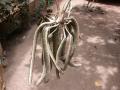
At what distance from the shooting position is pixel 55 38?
6.05 feet

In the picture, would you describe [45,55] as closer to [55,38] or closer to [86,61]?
[55,38]

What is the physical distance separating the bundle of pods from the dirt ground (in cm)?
231

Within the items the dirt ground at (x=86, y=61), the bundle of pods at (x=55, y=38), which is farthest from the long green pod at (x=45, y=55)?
the dirt ground at (x=86, y=61)

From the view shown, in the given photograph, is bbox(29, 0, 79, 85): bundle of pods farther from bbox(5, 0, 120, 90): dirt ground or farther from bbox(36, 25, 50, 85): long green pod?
bbox(5, 0, 120, 90): dirt ground

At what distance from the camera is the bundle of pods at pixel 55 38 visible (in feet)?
5.75

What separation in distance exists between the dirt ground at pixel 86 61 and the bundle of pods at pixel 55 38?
2310 mm

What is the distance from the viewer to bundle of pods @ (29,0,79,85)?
1.75 metres

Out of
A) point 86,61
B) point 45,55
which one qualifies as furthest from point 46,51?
point 86,61

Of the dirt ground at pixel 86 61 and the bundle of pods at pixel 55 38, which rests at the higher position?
the bundle of pods at pixel 55 38

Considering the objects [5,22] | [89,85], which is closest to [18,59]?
[5,22]

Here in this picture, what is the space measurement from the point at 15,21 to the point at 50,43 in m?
3.95

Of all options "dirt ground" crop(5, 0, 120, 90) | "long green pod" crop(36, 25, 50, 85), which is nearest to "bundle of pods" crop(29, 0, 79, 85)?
"long green pod" crop(36, 25, 50, 85)

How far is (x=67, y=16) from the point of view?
1855 mm

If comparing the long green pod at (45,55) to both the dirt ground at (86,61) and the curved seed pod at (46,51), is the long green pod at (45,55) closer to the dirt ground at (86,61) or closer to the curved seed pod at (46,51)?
the curved seed pod at (46,51)
